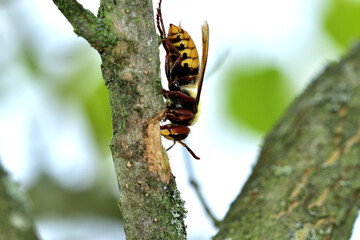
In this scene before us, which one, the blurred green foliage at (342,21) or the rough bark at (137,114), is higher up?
the blurred green foliage at (342,21)

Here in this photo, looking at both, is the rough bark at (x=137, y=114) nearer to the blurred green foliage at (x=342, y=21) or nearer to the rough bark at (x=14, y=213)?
the rough bark at (x=14, y=213)

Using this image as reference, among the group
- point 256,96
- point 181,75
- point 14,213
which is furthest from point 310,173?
point 256,96

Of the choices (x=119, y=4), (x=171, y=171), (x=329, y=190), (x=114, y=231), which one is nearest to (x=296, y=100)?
(x=329, y=190)

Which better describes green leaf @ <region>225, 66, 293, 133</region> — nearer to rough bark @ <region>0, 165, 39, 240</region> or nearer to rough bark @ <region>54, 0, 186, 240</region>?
rough bark @ <region>0, 165, 39, 240</region>

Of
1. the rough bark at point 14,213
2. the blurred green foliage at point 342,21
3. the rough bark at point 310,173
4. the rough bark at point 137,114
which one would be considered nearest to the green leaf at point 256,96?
the blurred green foliage at point 342,21

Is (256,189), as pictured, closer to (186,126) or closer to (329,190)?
(329,190)

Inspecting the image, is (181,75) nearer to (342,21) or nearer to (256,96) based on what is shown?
(256,96)
